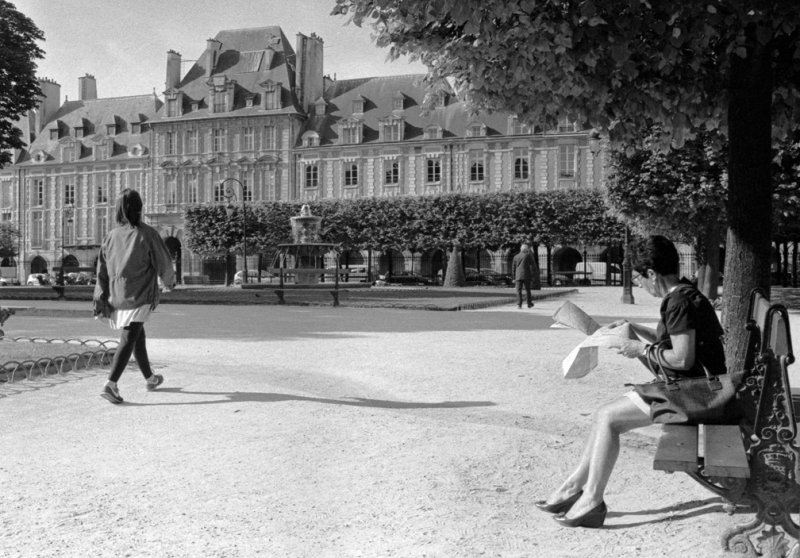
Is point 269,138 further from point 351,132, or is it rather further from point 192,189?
point 192,189

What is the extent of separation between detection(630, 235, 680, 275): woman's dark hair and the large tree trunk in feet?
6.05

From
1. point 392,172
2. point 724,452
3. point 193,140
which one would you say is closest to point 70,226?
point 193,140

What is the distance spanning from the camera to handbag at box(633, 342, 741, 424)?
12.4ft

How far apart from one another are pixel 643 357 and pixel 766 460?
0.74 meters

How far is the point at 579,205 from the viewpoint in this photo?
47.1 meters

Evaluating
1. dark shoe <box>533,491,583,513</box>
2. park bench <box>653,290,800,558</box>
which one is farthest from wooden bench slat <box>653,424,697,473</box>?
dark shoe <box>533,491,583,513</box>

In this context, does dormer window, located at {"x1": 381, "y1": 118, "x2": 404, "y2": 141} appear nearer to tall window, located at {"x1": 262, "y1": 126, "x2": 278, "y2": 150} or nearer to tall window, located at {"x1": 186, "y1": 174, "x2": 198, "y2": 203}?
tall window, located at {"x1": 262, "y1": 126, "x2": 278, "y2": 150}

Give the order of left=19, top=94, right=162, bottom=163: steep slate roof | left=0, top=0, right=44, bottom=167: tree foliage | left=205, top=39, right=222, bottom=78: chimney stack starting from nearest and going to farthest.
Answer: left=0, top=0, right=44, bottom=167: tree foliage < left=205, top=39, right=222, bottom=78: chimney stack < left=19, top=94, right=162, bottom=163: steep slate roof

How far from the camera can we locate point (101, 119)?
2771 inches

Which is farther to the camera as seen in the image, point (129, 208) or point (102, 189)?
point (102, 189)

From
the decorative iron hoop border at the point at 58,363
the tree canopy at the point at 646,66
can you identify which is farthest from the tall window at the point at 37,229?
the tree canopy at the point at 646,66

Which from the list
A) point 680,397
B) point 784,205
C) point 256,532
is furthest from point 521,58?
point 784,205

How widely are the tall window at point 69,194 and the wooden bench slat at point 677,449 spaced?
232 feet

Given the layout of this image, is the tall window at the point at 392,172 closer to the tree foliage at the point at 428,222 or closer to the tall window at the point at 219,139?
the tree foliage at the point at 428,222
